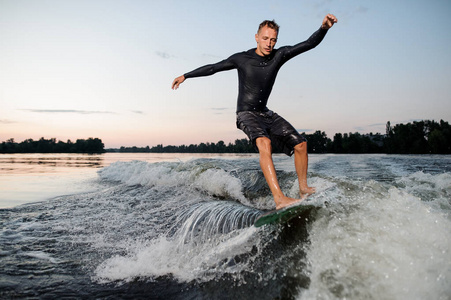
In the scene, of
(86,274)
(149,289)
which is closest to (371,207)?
(149,289)

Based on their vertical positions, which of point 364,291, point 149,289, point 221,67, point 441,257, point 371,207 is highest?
point 221,67

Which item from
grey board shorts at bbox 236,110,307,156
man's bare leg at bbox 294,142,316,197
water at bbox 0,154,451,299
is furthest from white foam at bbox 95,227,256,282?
grey board shorts at bbox 236,110,307,156

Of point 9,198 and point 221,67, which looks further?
point 9,198

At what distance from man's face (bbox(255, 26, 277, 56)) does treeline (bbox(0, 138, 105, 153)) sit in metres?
111

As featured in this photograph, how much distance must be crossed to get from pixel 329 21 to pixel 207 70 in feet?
6.88

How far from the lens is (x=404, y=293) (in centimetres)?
201

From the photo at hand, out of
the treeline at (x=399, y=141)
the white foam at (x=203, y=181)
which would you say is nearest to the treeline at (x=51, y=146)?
the treeline at (x=399, y=141)

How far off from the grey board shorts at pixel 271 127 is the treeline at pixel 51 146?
111 metres

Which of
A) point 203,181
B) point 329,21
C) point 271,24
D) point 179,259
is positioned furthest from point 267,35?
point 203,181

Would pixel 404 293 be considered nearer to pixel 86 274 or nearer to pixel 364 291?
pixel 364 291

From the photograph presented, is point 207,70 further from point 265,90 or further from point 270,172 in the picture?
point 270,172

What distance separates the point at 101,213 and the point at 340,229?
15.8ft

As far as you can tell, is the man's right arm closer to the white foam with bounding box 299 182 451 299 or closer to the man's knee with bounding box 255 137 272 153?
the man's knee with bounding box 255 137 272 153

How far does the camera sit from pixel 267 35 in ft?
13.6
